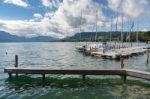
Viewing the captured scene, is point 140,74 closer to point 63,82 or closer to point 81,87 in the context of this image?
point 81,87

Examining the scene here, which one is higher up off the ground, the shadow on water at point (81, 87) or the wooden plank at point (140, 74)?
the wooden plank at point (140, 74)

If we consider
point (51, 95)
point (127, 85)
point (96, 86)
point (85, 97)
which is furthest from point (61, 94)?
point (127, 85)

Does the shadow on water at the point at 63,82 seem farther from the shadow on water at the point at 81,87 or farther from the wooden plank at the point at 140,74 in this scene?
the wooden plank at the point at 140,74

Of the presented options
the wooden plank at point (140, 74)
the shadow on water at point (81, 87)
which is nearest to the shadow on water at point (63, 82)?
the shadow on water at point (81, 87)

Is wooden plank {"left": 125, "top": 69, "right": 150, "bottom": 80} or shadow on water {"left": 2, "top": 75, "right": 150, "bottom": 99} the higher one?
wooden plank {"left": 125, "top": 69, "right": 150, "bottom": 80}

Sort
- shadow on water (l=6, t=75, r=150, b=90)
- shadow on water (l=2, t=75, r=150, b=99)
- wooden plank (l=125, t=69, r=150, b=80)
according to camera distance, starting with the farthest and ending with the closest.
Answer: shadow on water (l=6, t=75, r=150, b=90), wooden plank (l=125, t=69, r=150, b=80), shadow on water (l=2, t=75, r=150, b=99)

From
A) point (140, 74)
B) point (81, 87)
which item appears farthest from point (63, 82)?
point (140, 74)

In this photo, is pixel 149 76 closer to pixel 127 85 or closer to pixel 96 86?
pixel 127 85

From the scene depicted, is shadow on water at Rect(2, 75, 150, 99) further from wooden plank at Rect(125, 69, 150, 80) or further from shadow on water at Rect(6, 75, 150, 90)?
wooden plank at Rect(125, 69, 150, 80)

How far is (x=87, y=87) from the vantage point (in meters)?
25.5

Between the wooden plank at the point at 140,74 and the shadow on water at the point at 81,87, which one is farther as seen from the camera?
the wooden plank at the point at 140,74

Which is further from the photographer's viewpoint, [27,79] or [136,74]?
[27,79]

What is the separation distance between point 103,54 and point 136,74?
36.7 meters

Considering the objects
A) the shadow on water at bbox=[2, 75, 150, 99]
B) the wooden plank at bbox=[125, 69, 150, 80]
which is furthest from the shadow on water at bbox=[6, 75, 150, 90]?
the wooden plank at bbox=[125, 69, 150, 80]
